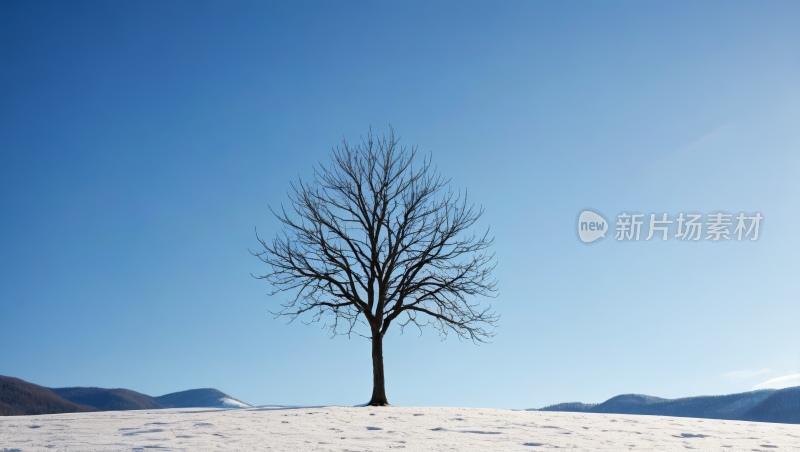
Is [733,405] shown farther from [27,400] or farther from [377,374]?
[27,400]

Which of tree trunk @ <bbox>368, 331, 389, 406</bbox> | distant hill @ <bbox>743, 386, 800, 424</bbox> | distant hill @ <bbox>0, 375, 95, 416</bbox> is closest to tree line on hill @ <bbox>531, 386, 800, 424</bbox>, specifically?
distant hill @ <bbox>743, 386, 800, 424</bbox>

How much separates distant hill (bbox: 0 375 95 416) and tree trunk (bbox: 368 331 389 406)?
18326 cm

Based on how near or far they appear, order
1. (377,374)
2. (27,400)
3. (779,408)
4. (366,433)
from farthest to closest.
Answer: (27,400), (779,408), (377,374), (366,433)

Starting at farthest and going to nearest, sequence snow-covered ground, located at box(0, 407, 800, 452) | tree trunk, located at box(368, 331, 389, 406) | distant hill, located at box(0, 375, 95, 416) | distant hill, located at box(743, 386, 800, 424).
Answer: distant hill, located at box(0, 375, 95, 416) < distant hill, located at box(743, 386, 800, 424) < tree trunk, located at box(368, 331, 389, 406) < snow-covered ground, located at box(0, 407, 800, 452)

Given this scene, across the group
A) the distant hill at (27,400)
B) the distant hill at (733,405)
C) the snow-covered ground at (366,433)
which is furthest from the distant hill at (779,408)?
the distant hill at (27,400)

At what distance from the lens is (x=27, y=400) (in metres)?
169

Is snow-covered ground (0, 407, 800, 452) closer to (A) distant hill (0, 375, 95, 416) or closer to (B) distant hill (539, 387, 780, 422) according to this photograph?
(B) distant hill (539, 387, 780, 422)

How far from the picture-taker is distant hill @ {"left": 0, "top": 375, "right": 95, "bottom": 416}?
531ft

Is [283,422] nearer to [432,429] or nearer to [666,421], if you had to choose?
[432,429]

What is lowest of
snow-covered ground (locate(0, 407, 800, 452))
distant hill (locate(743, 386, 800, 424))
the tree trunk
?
snow-covered ground (locate(0, 407, 800, 452))

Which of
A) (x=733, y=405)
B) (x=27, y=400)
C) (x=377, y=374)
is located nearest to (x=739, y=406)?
(x=733, y=405)

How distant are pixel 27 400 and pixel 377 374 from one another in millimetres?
201227

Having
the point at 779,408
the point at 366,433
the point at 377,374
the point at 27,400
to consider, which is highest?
the point at 27,400

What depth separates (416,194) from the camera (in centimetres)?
1798
